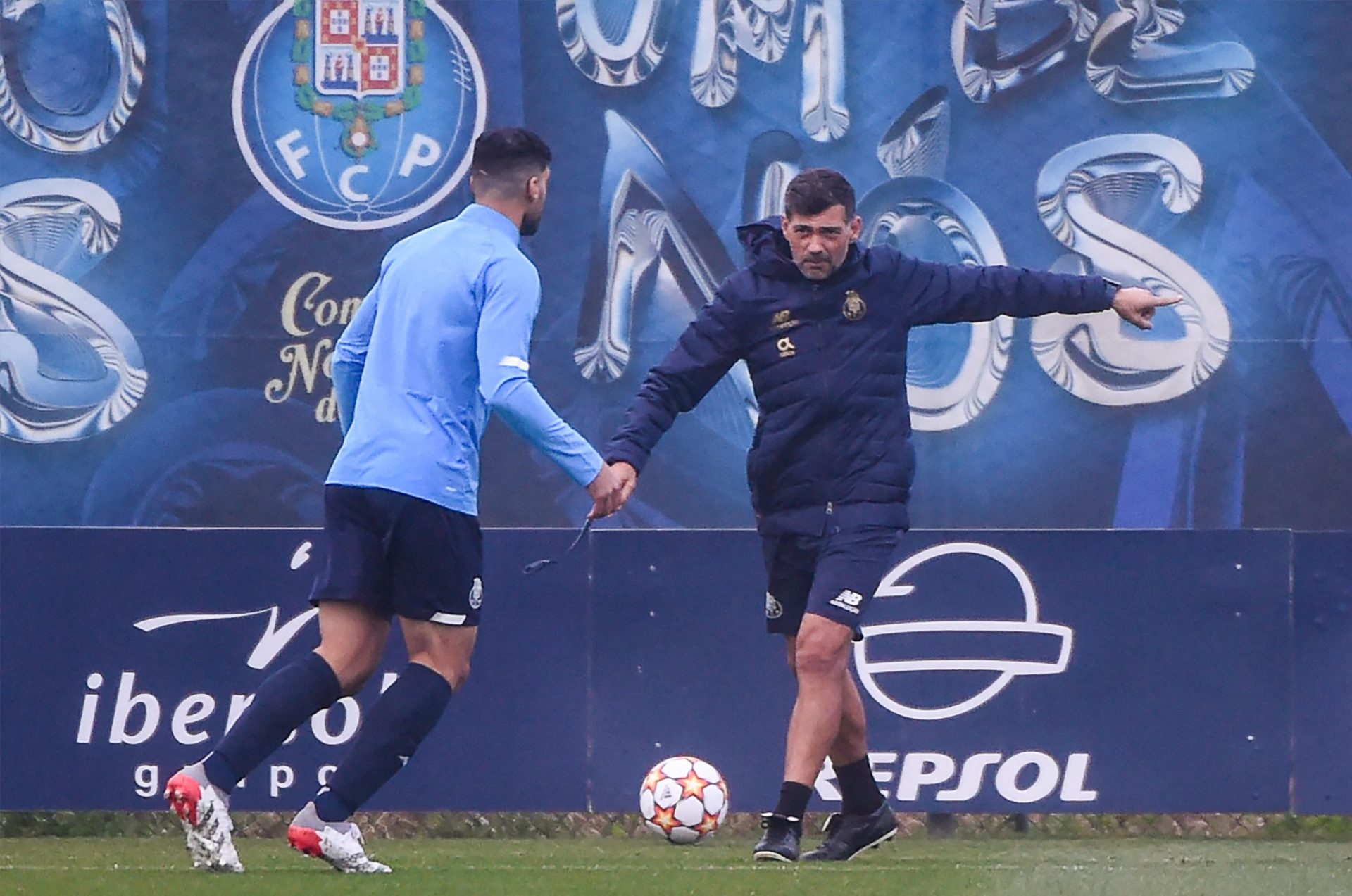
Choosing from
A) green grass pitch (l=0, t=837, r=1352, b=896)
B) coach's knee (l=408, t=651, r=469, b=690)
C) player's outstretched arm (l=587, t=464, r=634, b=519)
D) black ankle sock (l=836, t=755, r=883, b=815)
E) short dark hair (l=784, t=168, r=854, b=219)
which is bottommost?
green grass pitch (l=0, t=837, r=1352, b=896)

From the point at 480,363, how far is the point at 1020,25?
4.65 m

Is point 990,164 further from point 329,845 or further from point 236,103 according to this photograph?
point 329,845

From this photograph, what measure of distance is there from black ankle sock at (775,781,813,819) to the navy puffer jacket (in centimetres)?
72

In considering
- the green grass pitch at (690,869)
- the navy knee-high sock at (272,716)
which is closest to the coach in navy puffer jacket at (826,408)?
the green grass pitch at (690,869)

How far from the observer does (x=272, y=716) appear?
5.89m

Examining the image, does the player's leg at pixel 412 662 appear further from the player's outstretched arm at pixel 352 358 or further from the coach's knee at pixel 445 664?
the player's outstretched arm at pixel 352 358

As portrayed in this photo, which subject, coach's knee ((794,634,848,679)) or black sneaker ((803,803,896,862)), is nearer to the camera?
coach's knee ((794,634,848,679))

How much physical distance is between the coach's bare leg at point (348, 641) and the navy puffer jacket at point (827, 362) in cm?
94

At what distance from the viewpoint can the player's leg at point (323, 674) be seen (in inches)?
229

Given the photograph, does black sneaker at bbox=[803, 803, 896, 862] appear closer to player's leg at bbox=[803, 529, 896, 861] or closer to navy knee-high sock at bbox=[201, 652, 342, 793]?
player's leg at bbox=[803, 529, 896, 861]

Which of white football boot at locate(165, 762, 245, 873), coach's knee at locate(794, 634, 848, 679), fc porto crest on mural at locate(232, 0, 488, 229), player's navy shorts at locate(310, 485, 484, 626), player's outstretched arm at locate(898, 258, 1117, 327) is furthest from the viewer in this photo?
fc porto crest on mural at locate(232, 0, 488, 229)

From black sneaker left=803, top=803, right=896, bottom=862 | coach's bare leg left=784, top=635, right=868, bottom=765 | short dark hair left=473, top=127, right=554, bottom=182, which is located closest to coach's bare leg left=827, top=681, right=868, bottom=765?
coach's bare leg left=784, top=635, right=868, bottom=765

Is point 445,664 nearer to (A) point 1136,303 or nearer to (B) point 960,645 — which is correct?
(A) point 1136,303

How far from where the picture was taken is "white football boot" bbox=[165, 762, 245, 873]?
572 cm
